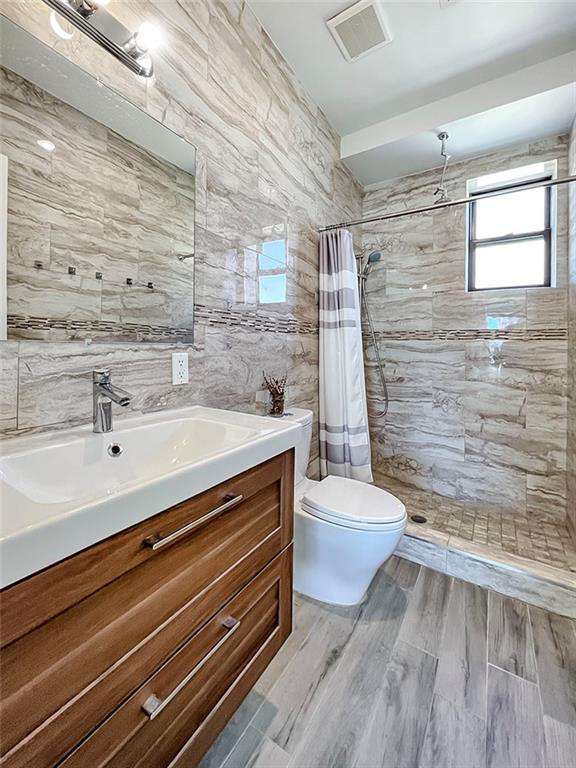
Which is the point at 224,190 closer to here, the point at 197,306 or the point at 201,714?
the point at 197,306

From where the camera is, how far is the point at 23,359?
866 mm

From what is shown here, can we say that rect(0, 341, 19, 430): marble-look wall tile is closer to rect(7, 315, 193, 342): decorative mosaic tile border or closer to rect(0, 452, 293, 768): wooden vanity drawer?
rect(7, 315, 193, 342): decorative mosaic tile border

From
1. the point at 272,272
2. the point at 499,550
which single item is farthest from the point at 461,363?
the point at 272,272

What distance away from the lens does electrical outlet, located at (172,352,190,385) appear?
126cm

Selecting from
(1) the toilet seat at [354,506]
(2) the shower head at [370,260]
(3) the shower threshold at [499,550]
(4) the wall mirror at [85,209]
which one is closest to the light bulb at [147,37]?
(4) the wall mirror at [85,209]

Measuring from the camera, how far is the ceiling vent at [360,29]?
154 cm

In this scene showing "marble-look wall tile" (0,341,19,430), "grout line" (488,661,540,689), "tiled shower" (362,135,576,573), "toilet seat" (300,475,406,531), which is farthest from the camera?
"tiled shower" (362,135,576,573)

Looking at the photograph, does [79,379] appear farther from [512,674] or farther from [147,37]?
[512,674]

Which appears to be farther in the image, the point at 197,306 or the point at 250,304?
the point at 250,304

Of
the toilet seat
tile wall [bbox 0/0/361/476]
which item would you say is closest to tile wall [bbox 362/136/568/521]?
tile wall [bbox 0/0/361/476]

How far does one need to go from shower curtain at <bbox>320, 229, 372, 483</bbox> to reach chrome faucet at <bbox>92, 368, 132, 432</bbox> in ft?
4.78

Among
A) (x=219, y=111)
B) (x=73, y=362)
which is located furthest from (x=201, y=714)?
(x=219, y=111)

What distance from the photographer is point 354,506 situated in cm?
145

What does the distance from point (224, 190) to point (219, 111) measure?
1.06ft
